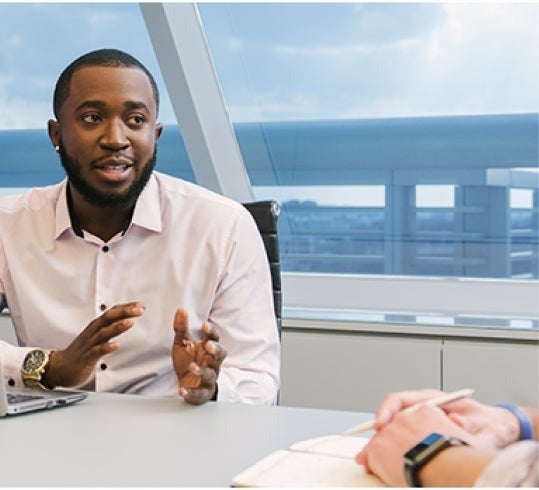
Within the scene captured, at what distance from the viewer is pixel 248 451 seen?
1.23 metres

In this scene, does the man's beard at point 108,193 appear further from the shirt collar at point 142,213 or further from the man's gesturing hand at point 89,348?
the man's gesturing hand at point 89,348

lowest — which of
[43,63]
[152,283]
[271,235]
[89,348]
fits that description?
[89,348]

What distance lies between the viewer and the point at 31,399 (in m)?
1.53

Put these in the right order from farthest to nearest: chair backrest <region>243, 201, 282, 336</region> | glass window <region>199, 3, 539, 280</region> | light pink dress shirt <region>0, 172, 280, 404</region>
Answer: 1. glass window <region>199, 3, 539, 280</region>
2. chair backrest <region>243, 201, 282, 336</region>
3. light pink dress shirt <region>0, 172, 280, 404</region>

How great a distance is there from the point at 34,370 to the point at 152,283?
34 cm

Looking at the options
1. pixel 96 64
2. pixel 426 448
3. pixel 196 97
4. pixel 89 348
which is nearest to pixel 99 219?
pixel 96 64

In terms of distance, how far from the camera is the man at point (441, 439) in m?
0.93

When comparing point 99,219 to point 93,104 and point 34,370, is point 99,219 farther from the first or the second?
point 34,370

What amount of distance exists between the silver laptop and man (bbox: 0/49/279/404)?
0.23 metres

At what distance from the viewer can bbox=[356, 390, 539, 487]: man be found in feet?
3.05

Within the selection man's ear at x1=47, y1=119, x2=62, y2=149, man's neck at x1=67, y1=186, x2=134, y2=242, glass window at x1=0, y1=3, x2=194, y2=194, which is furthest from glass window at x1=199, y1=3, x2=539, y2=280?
man's neck at x1=67, y1=186, x2=134, y2=242

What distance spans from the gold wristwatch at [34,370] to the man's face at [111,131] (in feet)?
1.38

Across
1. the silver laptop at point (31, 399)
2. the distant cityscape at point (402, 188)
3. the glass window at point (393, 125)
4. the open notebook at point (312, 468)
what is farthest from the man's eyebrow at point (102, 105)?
the distant cityscape at point (402, 188)

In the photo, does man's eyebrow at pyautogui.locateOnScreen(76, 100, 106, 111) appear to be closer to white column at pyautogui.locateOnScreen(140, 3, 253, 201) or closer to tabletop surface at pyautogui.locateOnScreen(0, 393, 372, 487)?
tabletop surface at pyautogui.locateOnScreen(0, 393, 372, 487)
